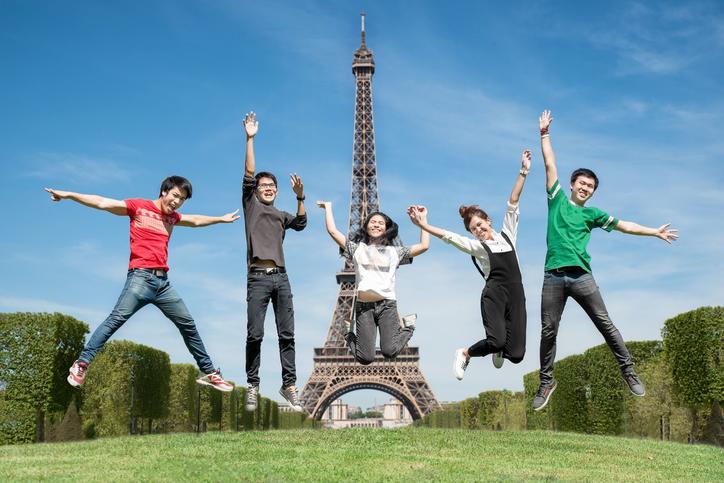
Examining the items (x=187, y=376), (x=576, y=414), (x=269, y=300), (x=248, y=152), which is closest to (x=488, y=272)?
(x=269, y=300)

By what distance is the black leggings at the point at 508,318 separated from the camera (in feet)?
29.2

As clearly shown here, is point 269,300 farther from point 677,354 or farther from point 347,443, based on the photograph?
point 677,354

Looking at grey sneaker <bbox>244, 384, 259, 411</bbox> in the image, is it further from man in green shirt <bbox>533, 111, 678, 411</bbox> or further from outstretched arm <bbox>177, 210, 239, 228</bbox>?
man in green shirt <bbox>533, 111, 678, 411</bbox>

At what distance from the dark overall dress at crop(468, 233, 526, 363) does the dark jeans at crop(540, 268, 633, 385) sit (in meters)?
0.33

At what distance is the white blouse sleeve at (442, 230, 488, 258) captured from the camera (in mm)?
9109

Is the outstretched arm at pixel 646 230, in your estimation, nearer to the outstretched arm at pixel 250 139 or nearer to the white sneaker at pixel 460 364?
the white sneaker at pixel 460 364

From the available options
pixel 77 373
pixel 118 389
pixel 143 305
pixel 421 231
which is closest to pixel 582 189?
pixel 421 231

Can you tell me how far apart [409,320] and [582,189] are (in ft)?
9.04

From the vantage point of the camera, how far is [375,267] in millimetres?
9461

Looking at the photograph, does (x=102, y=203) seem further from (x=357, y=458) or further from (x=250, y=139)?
(x=357, y=458)

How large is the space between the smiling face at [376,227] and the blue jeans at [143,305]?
2549mm

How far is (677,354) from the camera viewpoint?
26.5 m

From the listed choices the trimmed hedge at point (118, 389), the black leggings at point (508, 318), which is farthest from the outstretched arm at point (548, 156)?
the trimmed hedge at point (118, 389)

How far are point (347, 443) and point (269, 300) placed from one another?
276 centimetres
